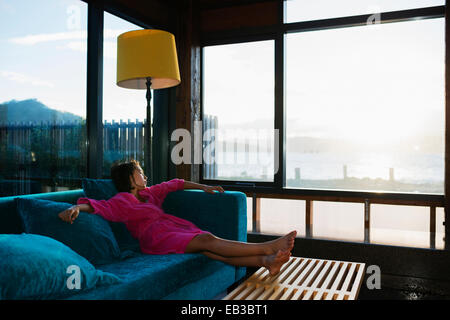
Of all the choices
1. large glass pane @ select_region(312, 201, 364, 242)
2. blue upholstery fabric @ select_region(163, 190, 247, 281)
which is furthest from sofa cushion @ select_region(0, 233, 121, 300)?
large glass pane @ select_region(312, 201, 364, 242)

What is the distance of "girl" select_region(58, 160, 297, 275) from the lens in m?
1.90

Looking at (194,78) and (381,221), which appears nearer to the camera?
(381,221)

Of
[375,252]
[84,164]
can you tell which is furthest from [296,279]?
[84,164]

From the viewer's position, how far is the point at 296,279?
1.76 m

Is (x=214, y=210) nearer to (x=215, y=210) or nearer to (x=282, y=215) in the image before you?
(x=215, y=210)

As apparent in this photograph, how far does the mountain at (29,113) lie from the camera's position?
2426mm

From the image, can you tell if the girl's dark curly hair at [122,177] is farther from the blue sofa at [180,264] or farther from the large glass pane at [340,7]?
the large glass pane at [340,7]

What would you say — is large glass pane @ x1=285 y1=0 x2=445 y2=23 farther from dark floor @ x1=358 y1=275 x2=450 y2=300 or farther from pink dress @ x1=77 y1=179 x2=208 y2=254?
pink dress @ x1=77 y1=179 x2=208 y2=254

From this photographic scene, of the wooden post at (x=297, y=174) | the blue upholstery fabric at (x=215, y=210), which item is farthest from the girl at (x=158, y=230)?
the wooden post at (x=297, y=174)

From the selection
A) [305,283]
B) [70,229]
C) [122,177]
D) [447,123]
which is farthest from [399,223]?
[70,229]

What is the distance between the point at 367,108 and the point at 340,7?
3.25ft

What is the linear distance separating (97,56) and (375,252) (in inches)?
103

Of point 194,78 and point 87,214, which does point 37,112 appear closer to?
point 87,214

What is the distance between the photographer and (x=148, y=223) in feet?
7.45
